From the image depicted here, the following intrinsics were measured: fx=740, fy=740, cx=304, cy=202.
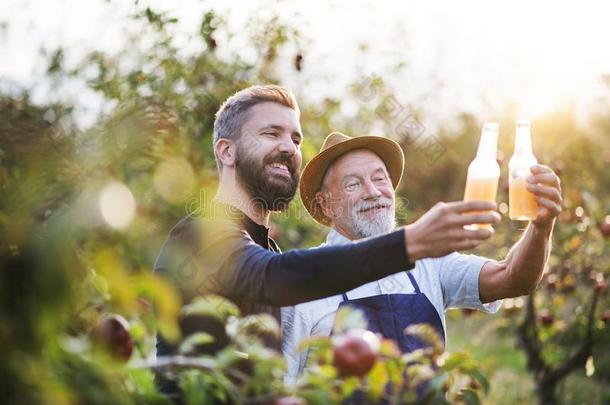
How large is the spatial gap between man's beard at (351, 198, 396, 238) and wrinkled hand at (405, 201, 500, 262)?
1.17 m

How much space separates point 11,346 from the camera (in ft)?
3.40

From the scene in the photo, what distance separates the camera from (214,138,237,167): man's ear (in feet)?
8.51

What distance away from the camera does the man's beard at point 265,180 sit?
247 cm

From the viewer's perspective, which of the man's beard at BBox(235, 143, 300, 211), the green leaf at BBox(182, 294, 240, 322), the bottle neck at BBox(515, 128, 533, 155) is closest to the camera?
the green leaf at BBox(182, 294, 240, 322)

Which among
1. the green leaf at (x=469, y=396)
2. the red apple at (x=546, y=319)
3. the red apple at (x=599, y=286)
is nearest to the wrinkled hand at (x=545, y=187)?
the green leaf at (x=469, y=396)

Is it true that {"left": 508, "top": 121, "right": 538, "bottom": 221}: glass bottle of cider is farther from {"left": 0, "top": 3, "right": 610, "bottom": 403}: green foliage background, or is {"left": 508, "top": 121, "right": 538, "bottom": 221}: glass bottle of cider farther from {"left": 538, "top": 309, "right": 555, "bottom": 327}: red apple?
{"left": 538, "top": 309, "right": 555, "bottom": 327}: red apple

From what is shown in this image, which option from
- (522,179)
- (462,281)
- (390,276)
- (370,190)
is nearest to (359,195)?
(370,190)

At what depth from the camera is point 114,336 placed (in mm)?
1468

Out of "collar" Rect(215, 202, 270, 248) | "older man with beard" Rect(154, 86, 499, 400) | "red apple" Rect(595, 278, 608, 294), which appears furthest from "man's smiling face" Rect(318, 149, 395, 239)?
"red apple" Rect(595, 278, 608, 294)

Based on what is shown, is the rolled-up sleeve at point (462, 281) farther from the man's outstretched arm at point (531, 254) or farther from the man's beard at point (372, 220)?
the man's beard at point (372, 220)

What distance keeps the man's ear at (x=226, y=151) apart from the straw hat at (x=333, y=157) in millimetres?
557

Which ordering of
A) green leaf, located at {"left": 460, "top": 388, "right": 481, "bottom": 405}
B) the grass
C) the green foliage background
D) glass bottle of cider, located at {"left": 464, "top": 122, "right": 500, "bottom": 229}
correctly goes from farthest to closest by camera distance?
the grass, glass bottle of cider, located at {"left": 464, "top": 122, "right": 500, "bottom": 229}, green leaf, located at {"left": 460, "top": 388, "right": 481, "bottom": 405}, the green foliage background

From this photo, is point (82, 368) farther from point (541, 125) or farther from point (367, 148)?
point (541, 125)

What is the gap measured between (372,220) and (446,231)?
4.05 ft
